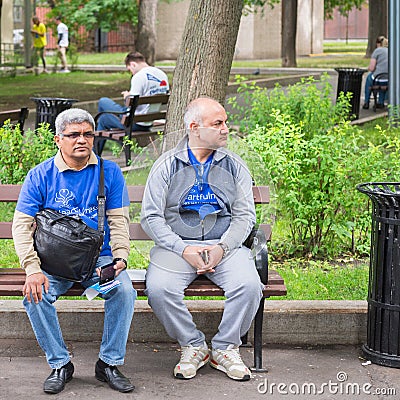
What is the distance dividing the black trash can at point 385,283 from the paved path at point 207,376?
0.38 feet

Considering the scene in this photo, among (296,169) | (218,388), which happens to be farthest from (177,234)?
(296,169)

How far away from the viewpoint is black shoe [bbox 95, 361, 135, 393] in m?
4.99

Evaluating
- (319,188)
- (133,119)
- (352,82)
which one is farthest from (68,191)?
(352,82)

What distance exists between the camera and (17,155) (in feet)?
26.6

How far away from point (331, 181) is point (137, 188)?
6.51 ft

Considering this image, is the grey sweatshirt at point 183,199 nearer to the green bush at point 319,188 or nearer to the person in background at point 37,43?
the green bush at point 319,188

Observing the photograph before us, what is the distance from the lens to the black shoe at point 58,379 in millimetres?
4941

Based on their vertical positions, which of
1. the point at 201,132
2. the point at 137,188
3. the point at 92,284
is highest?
the point at 201,132

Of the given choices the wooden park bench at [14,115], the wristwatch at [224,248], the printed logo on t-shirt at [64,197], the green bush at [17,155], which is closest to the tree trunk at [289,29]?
the wooden park bench at [14,115]

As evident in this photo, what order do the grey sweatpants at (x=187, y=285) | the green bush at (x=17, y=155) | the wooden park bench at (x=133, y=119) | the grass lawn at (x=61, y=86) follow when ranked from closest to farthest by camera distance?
the grey sweatpants at (x=187, y=285) < the green bush at (x=17, y=155) < the wooden park bench at (x=133, y=119) < the grass lawn at (x=61, y=86)

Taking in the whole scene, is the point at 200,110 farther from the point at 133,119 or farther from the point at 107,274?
the point at 133,119

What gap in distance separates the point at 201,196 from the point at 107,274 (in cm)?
73

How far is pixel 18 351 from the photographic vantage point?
219 inches

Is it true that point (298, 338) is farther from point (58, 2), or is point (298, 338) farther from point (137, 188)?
point (58, 2)
